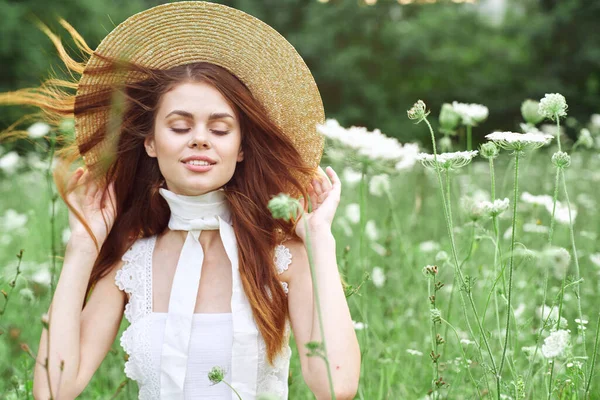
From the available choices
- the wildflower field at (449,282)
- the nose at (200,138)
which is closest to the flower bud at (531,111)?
the wildflower field at (449,282)

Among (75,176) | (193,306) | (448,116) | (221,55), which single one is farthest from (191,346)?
(448,116)

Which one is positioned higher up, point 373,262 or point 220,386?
point 373,262

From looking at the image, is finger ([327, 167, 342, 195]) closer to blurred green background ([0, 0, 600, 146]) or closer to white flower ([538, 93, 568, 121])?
white flower ([538, 93, 568, 121])

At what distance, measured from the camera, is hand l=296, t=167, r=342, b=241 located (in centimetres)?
169

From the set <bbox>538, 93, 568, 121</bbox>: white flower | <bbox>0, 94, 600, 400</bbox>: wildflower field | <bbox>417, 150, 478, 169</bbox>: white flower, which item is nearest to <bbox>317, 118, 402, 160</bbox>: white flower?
<bbox>0, 94, 600, 400</bbox>: wildflower field

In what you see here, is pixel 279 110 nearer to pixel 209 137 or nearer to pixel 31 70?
pixel 209 137

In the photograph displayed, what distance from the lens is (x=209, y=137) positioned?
167 cm

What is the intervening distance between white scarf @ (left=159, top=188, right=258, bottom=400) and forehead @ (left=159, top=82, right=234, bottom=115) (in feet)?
0.68

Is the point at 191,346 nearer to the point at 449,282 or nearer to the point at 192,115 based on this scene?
the point at 192,115

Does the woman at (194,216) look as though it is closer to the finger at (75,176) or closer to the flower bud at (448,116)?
the finger at (75,176)

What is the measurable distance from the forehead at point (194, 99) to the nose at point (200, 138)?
0.05 metres

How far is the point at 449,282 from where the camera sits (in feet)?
11.1

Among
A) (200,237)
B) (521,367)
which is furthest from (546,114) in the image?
(521,367)

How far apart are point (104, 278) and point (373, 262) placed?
192 cm
